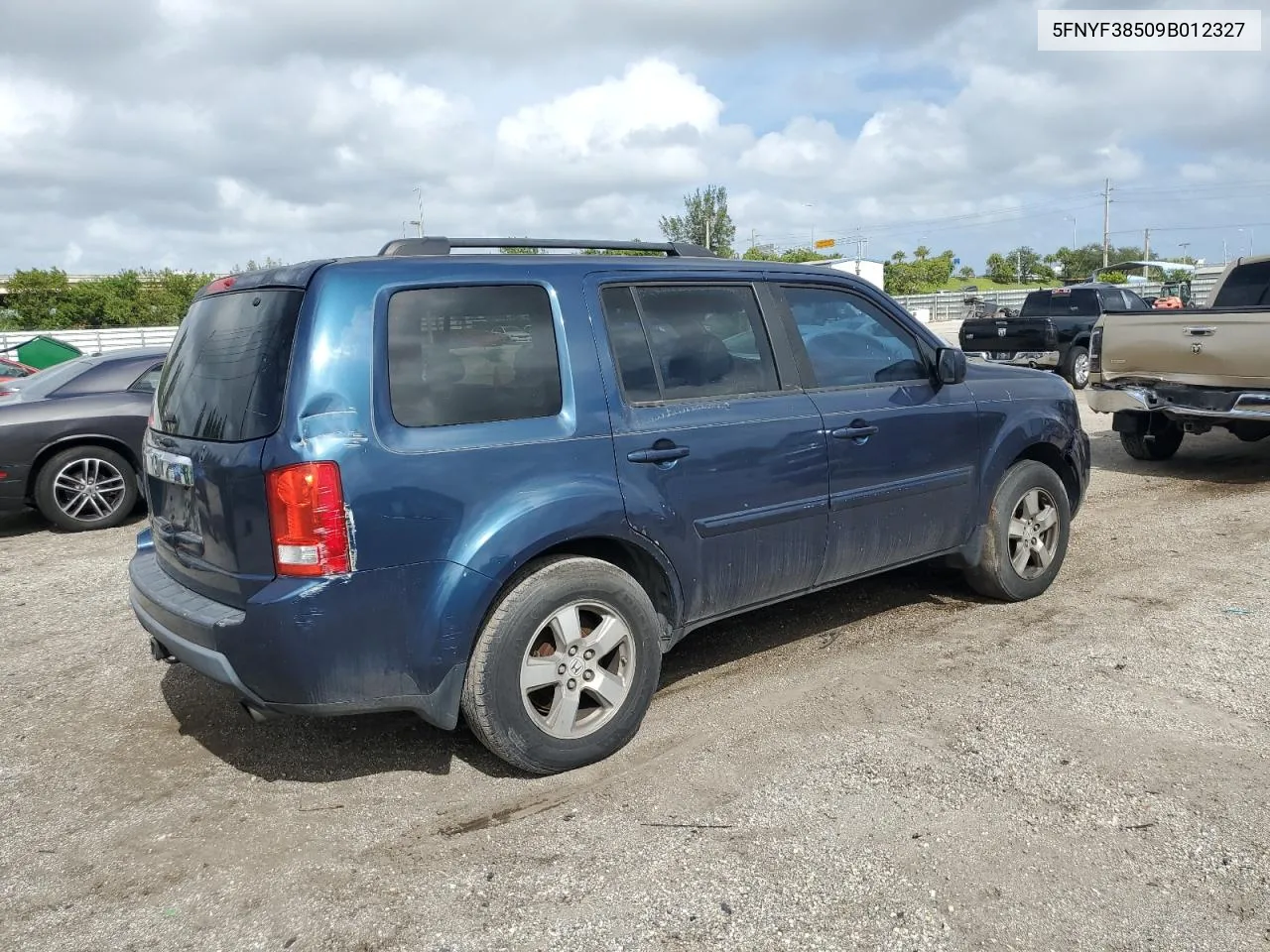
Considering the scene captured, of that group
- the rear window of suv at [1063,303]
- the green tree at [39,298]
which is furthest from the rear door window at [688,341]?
the green tree at [39,298]

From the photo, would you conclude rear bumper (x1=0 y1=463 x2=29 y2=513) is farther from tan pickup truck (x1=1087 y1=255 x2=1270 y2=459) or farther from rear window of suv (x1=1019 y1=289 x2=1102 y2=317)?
rear window of suv (x1=1019 y1=289 x2=1102 y2=317)

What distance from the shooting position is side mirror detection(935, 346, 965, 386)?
4.70 metres

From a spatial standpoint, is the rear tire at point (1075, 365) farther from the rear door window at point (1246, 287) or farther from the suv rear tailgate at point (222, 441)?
the suv rear tailgate at point (222, 441)

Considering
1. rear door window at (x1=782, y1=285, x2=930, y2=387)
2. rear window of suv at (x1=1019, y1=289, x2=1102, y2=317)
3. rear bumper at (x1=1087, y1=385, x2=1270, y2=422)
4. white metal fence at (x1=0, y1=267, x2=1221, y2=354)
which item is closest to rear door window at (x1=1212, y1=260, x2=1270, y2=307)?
rear bumper at (x1=1087, y1=385, x2=1270, y2=422)

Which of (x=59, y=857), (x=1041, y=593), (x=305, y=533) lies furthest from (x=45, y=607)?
(x=1041, y=593)

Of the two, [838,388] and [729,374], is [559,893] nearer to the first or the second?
[729,374]

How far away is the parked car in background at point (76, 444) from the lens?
7.74 metres

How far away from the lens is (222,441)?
3244 mm

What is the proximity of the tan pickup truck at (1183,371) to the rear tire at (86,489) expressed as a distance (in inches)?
319

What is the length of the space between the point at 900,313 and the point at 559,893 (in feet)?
10.3

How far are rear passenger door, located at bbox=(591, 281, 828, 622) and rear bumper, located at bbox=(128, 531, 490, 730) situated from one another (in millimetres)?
800

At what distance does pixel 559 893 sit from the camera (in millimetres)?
2848

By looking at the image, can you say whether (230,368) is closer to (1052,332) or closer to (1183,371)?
(1183,371)

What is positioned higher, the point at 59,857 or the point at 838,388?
the point at 838,388
